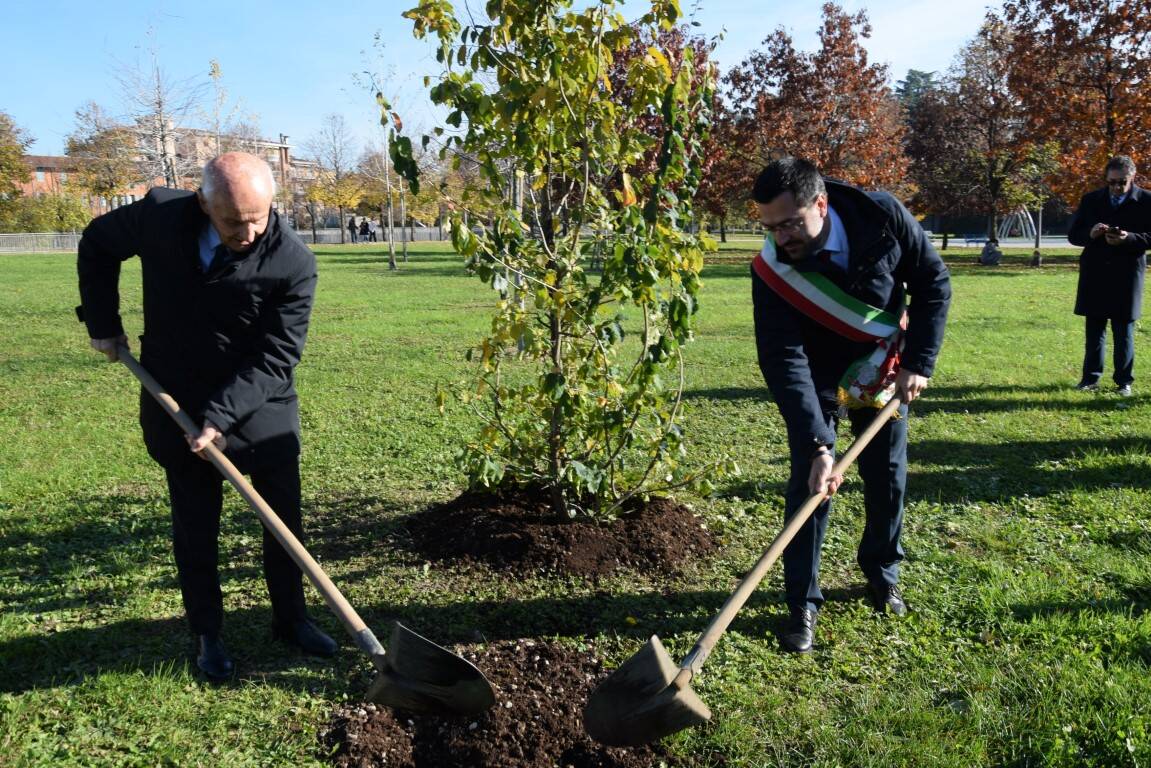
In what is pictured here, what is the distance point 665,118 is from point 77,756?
324 centimetres

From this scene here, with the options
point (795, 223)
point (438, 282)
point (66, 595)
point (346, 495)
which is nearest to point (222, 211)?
point (795, 223)

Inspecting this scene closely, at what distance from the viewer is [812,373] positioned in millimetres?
3506

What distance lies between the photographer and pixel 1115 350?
291 inches

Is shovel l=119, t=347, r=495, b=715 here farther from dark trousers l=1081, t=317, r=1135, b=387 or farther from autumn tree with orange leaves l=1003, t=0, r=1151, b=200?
autumn tree with orange leaves l=1003, t=0, r=1151, b=200

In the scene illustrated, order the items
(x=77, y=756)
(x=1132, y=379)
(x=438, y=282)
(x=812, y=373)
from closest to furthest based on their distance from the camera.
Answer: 1. (x=77, y=756)
2. (x=812, y=373)
3. (x=1132, y=379)
4. (x=438, y=282)

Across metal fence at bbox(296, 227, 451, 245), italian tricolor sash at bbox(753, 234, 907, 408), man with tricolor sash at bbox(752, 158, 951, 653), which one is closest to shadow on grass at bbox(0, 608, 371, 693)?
man with tricolor sash at bbox(752, 158, 951, 653)

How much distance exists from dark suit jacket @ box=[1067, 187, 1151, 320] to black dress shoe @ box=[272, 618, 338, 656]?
21.9ft

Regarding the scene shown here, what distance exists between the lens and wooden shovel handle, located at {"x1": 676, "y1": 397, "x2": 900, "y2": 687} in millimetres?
2695

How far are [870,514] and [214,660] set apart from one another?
2792 millimetres

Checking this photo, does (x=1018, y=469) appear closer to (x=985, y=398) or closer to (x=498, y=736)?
(x=985, y=398)

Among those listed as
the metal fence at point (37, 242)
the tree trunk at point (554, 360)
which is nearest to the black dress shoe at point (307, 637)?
the tree trunk at point (554, 360)

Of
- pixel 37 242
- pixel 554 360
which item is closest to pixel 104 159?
Answer: pixel 37 242

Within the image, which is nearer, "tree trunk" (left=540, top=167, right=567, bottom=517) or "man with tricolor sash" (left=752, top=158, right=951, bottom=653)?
"man with tricolor sash" (left=752, top=158, right=951, bottom=653)

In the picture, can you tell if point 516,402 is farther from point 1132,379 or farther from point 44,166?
A: point 44,166
